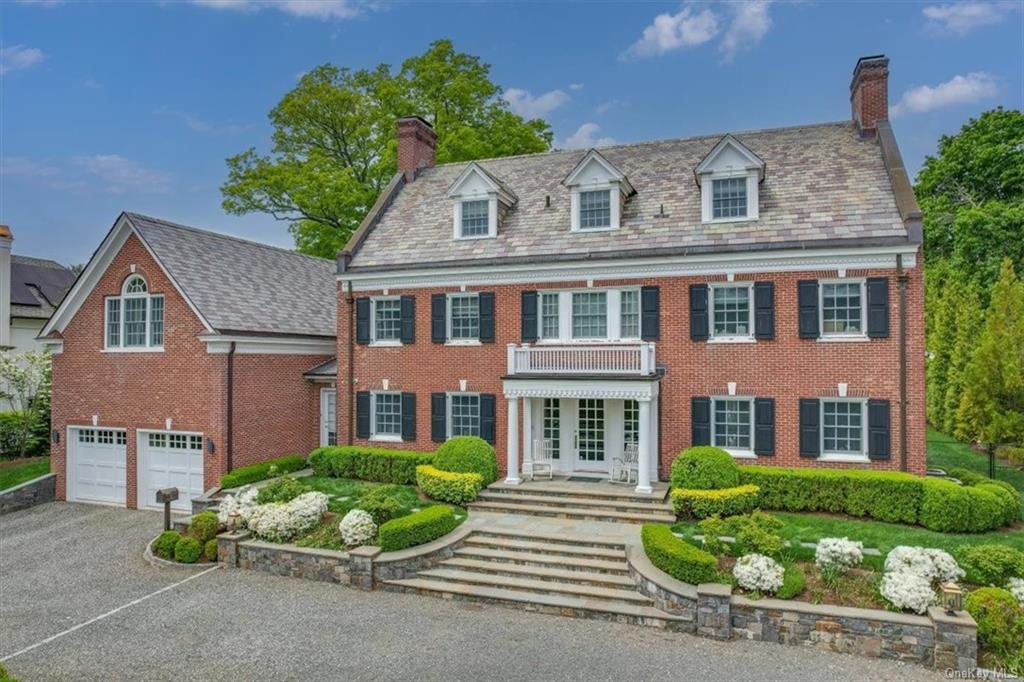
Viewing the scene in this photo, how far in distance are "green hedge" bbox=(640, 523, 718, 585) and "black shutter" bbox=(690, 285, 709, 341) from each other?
21.1ft

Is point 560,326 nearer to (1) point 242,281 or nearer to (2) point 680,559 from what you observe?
(2) point 680,559

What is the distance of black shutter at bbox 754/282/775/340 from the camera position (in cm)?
1521

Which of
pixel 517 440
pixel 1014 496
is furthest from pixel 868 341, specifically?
pixel 517 440

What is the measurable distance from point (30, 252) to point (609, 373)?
46.6 metres

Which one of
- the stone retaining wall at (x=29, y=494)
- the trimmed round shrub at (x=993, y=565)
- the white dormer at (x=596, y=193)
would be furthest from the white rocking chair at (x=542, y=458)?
the stone retaining wall at (x=29, y=494)

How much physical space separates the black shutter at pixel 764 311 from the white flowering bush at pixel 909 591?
702cm

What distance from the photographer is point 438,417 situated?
18.3 metres

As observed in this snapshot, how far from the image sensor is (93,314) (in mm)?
19188

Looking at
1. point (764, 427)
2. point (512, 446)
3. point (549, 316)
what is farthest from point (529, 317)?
point (764, 427)

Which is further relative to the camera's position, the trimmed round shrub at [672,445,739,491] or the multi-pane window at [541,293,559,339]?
the multi-pane window at [541,293,559,339]

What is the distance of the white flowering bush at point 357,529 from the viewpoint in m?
12.7

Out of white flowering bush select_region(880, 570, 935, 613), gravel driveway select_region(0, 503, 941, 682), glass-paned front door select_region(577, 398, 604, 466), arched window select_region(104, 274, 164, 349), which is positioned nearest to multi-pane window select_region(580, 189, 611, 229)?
glass-paned front door select_region(577, 398, 604, 466)

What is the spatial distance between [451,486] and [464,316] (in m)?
5.53

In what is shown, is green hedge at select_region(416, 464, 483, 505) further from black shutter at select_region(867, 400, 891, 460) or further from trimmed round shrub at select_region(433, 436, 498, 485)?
black shutter at select_region(867, 400, 891, 460)
